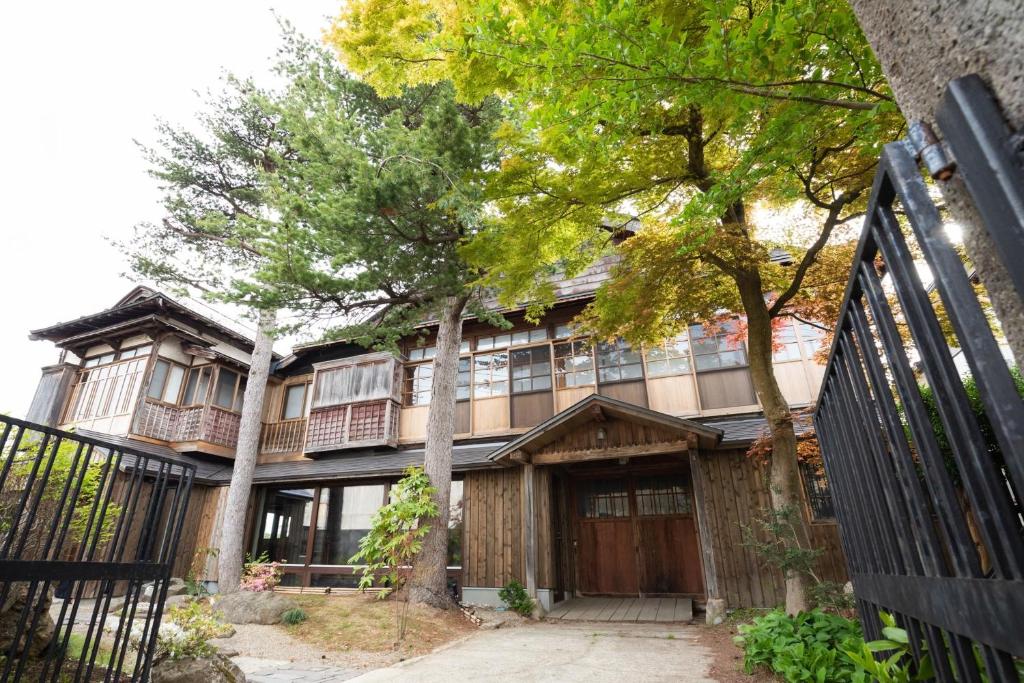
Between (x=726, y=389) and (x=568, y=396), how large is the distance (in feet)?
10.4

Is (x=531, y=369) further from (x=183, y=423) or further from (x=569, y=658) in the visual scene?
(x=183, y=423)

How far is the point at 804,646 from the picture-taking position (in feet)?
13.2

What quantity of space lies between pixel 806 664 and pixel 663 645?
257 cm

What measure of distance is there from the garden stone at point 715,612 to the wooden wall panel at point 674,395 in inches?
130

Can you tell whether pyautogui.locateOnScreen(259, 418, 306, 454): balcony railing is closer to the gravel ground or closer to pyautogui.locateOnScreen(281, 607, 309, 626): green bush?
pyautogui.locateOnScreen(281, 607, 309, 626): green bush

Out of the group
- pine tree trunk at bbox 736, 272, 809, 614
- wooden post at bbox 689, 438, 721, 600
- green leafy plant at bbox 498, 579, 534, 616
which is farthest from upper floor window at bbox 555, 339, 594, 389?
pine tree trunk at bbox 736, 272, 809, 614

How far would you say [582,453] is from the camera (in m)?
8.70

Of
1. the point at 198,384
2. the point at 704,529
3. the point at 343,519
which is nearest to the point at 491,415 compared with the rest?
the point at 343,519

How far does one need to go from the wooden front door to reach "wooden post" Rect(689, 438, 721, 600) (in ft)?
4.12

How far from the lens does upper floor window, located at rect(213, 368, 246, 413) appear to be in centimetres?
1433

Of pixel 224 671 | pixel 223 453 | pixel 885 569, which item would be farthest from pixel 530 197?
pixel 223 453

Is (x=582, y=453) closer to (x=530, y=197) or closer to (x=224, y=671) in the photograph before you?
(x=530, y=197)

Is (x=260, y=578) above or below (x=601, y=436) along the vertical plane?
below

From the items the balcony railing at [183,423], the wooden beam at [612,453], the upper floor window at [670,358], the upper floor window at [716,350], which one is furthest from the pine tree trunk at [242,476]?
the upper floor window at [716,350]
